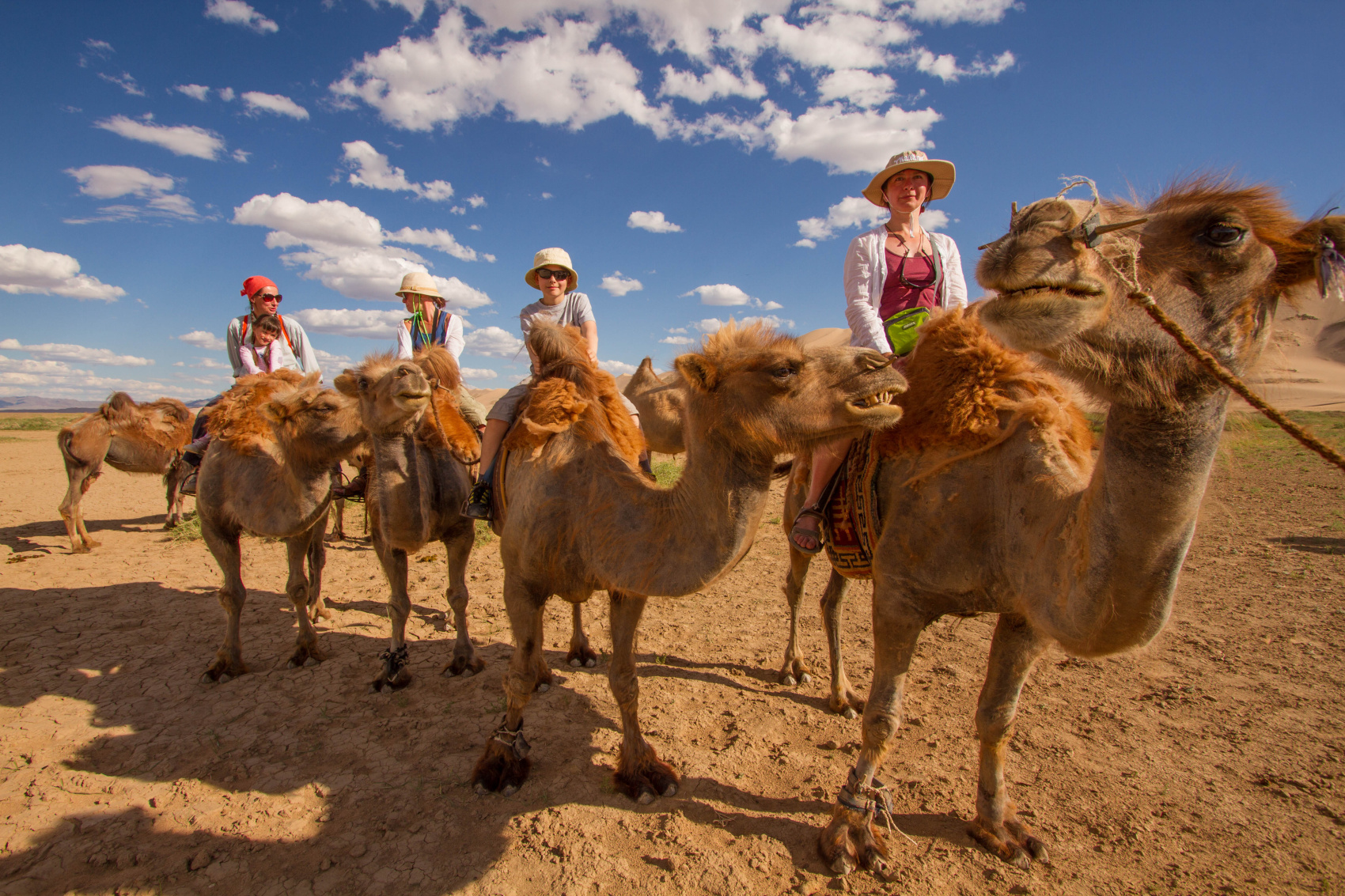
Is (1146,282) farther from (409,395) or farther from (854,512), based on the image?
(409,395)

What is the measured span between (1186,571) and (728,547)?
8.02 m

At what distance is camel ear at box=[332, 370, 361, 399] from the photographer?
428cm

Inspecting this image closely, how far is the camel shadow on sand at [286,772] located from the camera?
9.79 ft

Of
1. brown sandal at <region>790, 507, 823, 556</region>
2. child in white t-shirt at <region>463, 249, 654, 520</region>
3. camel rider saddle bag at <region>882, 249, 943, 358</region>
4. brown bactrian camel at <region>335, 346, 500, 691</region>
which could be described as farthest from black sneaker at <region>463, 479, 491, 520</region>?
camel rider saddle bag at <region>882, 249, 943, 358</region>

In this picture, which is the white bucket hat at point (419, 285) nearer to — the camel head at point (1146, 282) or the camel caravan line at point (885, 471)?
the camel caravan line at point (885, 471)

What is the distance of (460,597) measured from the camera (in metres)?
4.95

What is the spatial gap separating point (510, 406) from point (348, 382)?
1319mm

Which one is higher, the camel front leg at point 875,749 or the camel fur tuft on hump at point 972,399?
the camel fur tuft on hump at point 972,399

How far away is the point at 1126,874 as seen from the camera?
2889 millimetres

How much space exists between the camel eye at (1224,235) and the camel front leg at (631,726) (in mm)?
2856

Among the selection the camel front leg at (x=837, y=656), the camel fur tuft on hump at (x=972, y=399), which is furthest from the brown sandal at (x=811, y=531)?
the camel front leg at (x=837, y=656)

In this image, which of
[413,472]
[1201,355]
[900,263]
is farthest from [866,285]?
[413,472]

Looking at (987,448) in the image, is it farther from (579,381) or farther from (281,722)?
(281,722)

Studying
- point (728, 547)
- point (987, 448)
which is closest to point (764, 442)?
point (728, 547)
